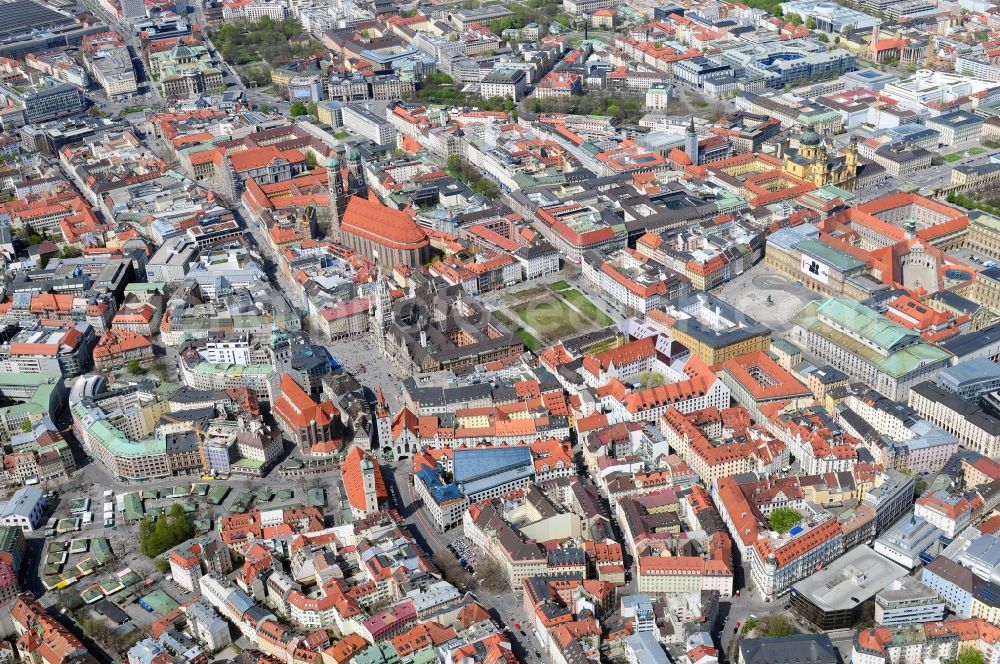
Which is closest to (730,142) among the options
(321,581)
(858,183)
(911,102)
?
(858,183)

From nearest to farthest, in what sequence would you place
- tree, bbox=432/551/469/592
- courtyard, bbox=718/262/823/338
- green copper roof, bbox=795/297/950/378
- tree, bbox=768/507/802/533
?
tree, bbox=432/551/469/592, tree, bbox=768/507/802/533, green copper roof, bbox=795/297/950/378, courtyard, bbox=718/262/823/338

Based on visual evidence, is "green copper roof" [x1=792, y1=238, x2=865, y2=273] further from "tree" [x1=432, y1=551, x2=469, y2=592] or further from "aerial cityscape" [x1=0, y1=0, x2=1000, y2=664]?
"tree" [x1=432, y1=551, x2=469, y2=592]

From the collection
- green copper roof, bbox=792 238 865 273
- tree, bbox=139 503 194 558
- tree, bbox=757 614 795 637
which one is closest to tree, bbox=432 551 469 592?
tree, bbox=139 503 194 558

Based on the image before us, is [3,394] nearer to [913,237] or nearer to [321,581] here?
[321,581]

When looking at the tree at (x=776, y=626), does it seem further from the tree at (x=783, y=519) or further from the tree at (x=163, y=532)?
the tree at (x=163, y=532)

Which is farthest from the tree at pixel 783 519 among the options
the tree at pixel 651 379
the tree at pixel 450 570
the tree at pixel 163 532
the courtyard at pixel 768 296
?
the tree at pixel 163 532

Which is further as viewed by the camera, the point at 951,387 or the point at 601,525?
the point at 951,387
